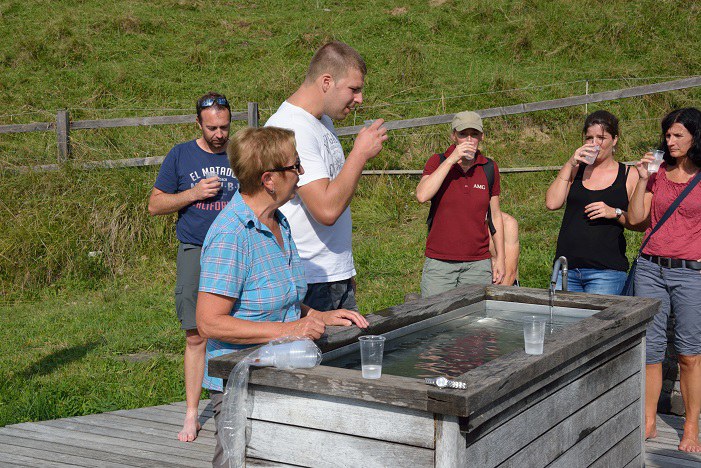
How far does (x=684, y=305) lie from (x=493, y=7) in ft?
44.0

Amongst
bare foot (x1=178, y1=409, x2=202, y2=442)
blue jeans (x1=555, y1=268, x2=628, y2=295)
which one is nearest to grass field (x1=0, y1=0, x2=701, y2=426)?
bare foot (x1=178, y1=409, x2=202, y2=442)

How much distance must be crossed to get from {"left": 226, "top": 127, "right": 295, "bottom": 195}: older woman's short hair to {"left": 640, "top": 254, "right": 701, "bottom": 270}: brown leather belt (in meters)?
2.79

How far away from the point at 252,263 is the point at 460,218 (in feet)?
8.85

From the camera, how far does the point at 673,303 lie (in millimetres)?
5219

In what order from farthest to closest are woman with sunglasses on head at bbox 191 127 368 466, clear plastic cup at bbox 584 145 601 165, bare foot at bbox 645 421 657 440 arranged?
1. clear plastic cup at bbox 584 145 601 165
2. bare foot at bbox 645 421 657 440
3. woman with sunglasses on head at bbox 191 127 368 466

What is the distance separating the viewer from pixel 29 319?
27.2 ft

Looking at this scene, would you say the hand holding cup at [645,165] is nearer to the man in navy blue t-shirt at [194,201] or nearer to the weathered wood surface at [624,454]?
the weathered wood surface at [624,454]

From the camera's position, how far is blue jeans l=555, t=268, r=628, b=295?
549cm

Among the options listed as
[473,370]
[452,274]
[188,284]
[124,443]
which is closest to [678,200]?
[452,274]

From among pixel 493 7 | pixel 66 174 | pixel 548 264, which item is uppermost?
pixel 493 7

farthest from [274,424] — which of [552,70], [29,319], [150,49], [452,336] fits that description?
[150,49]

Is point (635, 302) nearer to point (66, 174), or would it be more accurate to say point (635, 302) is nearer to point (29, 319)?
point (29, 319)

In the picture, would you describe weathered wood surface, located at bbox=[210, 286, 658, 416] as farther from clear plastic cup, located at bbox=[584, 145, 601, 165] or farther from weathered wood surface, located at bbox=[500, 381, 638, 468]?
clear plastic cup, located at bbox=[584, 145, 601, 165]

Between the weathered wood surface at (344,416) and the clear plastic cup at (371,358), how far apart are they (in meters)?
0.10
